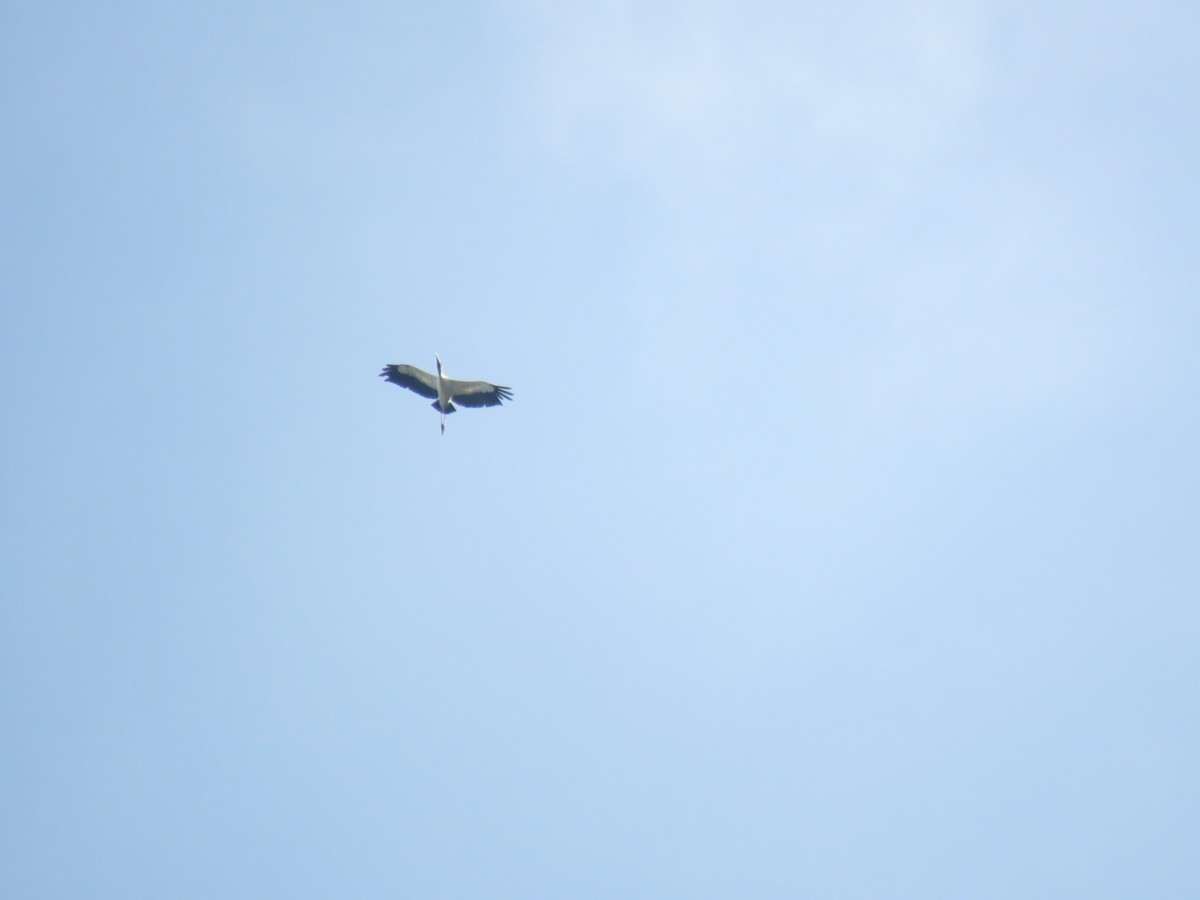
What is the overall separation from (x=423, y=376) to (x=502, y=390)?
1669 mm

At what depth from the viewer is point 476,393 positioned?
2900 cm

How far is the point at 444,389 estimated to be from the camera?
28.8 m

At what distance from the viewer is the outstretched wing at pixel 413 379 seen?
2853 centimetres

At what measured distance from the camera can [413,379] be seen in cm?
2869

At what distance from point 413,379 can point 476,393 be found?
4.31 feet

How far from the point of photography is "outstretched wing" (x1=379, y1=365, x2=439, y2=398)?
2853cm

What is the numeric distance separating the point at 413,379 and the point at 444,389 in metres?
0.66

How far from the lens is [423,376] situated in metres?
28.7

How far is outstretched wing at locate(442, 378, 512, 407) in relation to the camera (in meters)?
28.8

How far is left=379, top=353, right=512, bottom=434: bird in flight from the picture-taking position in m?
28.6

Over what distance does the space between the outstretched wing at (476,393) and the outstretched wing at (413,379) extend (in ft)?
1.03

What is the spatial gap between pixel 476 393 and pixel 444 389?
67 cm

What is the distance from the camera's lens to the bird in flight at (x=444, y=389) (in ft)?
93.8

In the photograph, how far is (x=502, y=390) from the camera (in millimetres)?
29203
